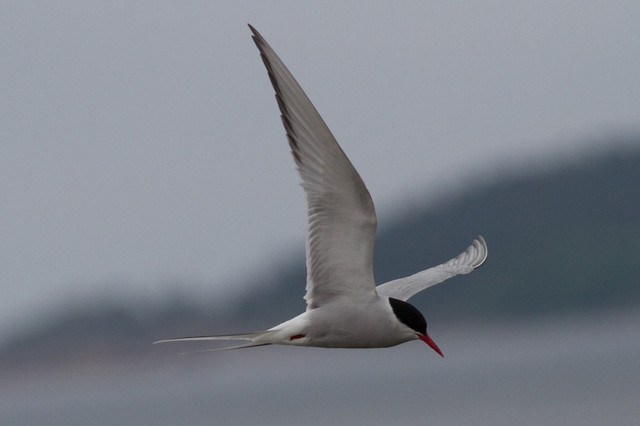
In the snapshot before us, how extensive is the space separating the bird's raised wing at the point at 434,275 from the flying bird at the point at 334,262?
34.5 inches

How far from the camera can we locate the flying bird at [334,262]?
5.66m

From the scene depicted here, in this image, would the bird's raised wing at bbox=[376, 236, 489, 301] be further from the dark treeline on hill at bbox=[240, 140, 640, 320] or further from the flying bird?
the dark treeline on hill at bbox=[240, 140, 640, 320]

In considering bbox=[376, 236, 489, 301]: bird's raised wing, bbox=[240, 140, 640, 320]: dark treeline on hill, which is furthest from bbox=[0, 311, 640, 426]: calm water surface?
bbox=[376, 236, 489, 301]: bird's raised wing

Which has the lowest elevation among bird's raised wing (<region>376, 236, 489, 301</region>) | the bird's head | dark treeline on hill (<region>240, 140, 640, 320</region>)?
the bird's head

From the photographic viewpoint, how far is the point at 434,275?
7.64 meters

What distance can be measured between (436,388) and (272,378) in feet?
117

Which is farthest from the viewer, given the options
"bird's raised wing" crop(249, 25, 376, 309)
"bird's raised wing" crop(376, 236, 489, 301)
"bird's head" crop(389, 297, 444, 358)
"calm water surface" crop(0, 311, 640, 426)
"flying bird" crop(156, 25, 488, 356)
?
"calm water surface" crop(0, 311, 640, 426)

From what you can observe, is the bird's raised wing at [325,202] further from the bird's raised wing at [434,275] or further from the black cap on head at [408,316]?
the bird's raised wing at [434,275]

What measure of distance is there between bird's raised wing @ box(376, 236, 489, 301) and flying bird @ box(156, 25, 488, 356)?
0.88 meters

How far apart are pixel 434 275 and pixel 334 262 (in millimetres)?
1671

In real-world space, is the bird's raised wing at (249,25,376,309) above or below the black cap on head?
above

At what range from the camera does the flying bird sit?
566 centimetres

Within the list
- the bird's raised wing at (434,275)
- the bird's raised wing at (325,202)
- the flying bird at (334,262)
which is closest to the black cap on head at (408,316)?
the flying bird at (334,262)

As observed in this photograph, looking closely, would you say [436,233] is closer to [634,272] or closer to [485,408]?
[634,272]
